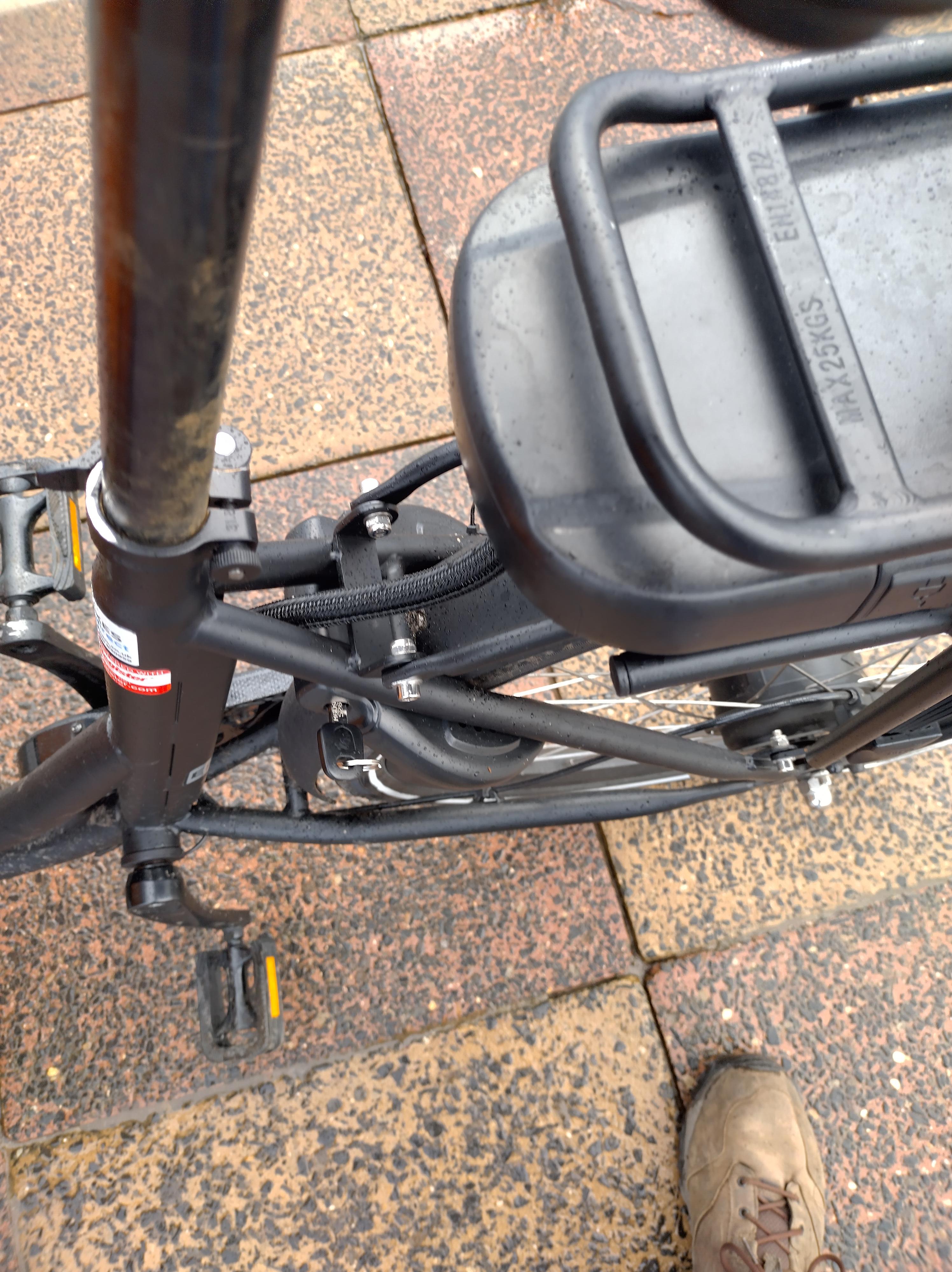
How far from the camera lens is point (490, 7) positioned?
7.55 ft

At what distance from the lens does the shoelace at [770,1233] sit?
4.44 ft

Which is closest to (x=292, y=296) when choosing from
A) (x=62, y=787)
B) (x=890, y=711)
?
(x=62, y=787)

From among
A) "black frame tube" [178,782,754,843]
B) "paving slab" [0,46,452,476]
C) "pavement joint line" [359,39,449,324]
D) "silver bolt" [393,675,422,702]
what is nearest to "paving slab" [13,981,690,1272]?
"black frame tube" [178,782,754,843]

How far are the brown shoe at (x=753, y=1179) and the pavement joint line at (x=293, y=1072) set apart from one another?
0.11 metres

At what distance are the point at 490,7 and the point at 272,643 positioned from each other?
206 cm

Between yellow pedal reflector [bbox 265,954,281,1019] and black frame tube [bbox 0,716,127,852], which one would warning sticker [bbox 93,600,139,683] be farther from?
yellow pedal reflector [bbox 265,954,281,1019]

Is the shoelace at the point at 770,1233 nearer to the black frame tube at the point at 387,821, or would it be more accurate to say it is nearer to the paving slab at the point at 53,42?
the black frame tube at the point at 387,821

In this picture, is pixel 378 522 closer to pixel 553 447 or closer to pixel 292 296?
pixel 553 447

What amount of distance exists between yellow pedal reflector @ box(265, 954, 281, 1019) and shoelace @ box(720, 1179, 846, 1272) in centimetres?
73

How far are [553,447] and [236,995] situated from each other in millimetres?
1121

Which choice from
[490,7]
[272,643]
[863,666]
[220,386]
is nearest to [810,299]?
[220,386]

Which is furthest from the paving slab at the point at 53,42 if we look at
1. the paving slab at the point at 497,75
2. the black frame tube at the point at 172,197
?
the black frame tube at the point at 172,197

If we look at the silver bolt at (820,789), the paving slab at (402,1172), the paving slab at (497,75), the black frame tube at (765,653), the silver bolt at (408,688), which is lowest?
the paving slab at (402,1172)

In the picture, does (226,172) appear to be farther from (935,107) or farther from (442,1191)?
(442,1191)
